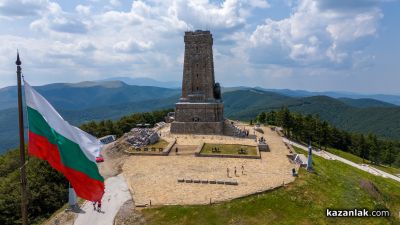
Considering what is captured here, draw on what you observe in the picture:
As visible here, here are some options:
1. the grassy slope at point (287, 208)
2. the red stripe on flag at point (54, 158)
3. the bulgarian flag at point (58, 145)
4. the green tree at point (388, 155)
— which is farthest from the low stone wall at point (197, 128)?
the red stripe on flag at point (54, 158)

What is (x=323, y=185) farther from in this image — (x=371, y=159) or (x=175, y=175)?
(x=371, y=159)

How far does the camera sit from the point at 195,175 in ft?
122

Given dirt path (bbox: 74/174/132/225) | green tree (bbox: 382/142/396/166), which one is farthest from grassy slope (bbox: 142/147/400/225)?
green tree (bbox: 382/142/396/166)

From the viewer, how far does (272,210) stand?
95.2ft

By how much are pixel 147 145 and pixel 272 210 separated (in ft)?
90.3

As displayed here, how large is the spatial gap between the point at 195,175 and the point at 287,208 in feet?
37.4

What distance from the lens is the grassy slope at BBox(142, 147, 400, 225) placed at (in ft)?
89.2

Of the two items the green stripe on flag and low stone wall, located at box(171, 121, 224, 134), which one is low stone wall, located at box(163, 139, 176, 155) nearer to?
low stone wall, located at box(171, 121, 224, 134)

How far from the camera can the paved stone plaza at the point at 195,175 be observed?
103 feet

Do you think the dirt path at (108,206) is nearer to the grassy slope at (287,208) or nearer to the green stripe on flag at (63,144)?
the grassy slope at (287,208)

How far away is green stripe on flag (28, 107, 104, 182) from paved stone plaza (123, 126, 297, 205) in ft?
56.9

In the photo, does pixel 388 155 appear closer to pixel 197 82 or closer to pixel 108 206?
pixel 197 82

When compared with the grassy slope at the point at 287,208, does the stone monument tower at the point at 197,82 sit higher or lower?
higher

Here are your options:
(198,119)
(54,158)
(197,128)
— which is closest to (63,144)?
(54,158)
